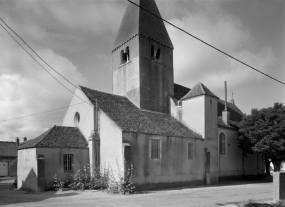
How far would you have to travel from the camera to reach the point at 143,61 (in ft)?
84.1

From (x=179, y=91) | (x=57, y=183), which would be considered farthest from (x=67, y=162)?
(x=179, y=91)

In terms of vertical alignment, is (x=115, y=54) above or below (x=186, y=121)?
above

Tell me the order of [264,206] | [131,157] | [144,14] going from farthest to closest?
1. [144,14]
2. [131,157]
3. [264,206]

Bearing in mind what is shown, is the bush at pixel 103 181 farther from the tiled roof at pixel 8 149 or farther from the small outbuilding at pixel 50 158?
the tiled roof at pixel 8 149

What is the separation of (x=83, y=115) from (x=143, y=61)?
24.8 ft

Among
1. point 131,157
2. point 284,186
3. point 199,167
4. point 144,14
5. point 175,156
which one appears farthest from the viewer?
point 144,14

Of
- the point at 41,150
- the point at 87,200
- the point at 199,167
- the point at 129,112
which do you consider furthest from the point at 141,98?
the point at 87,200

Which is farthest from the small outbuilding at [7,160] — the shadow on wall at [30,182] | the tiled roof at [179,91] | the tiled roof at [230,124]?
the tiled roof at [230,124]

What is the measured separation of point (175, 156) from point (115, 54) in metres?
12.7

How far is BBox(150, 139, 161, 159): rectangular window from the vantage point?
20.4 metres

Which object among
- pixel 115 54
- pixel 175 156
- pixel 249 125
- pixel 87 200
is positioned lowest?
pixel 87 200

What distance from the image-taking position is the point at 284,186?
1358 centimetres

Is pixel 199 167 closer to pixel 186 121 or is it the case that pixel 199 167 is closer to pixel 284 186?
pixel 186 121

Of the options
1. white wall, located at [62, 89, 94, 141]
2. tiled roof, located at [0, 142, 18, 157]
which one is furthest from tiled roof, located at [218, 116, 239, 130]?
tiled roof, located at [0, 142, 18, 157]
